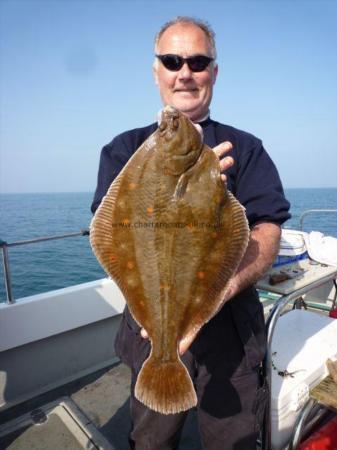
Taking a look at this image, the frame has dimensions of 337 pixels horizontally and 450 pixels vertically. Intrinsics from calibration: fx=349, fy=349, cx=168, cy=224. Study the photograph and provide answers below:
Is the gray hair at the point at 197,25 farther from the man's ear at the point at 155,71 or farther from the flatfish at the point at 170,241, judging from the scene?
the flatfish at the point at 170,241

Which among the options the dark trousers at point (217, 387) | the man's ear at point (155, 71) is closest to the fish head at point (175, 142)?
the man's ear at point (155, 71)

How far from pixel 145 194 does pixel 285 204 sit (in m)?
1.00

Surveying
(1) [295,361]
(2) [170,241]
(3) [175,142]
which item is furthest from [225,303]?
(1) [295,361]

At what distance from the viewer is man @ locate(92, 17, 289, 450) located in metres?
2.17

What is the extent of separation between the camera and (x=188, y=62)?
86.3 inches

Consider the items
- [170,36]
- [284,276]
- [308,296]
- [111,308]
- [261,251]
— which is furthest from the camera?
[308,296]

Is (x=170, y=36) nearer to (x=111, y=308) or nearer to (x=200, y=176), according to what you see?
(x=200, y=176)

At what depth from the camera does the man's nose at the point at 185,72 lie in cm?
220

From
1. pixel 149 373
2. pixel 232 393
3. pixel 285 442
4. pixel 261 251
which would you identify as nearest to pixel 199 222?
pixel 261 251

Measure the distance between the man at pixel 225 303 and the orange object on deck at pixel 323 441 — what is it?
0.65 m

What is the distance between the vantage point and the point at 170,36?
2219 mm

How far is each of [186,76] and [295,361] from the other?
2.44 metres

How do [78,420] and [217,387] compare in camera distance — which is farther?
[78,420]

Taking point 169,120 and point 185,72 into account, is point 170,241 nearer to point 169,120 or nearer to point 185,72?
point 169,120
